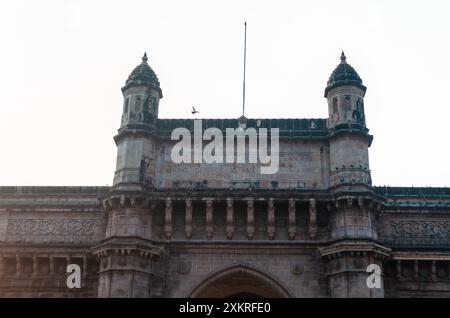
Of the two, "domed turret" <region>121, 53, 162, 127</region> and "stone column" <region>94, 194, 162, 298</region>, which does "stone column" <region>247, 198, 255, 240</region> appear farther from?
"domed turret" <region>121, 53, 162, 127</region>

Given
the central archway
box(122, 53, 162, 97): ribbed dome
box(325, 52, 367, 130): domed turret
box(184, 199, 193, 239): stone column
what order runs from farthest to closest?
box(122, 53, 162, 97): ribbed dome, box(325, 52, 367, 130): domed turret, box(184, 199, 193, 239): stone column, the central archway

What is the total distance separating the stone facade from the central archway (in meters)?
0.05

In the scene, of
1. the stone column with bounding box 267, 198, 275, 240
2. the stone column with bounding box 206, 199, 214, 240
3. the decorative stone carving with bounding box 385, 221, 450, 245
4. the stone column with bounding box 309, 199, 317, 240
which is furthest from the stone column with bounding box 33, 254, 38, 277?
the decorative stone carving with bounding box 385, 221, 450, 245

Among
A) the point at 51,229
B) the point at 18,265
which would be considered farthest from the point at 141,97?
the point at 18,265

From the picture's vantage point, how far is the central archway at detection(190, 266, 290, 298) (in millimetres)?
21438

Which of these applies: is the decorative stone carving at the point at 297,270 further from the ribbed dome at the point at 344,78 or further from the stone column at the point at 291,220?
the ribbed dome at the point at 344,78

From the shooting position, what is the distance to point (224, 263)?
21.7 metres

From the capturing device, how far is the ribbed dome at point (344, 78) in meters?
23.5

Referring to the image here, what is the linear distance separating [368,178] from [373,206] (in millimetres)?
1222

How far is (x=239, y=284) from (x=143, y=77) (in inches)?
367

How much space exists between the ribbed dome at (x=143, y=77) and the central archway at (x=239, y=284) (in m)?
8.20

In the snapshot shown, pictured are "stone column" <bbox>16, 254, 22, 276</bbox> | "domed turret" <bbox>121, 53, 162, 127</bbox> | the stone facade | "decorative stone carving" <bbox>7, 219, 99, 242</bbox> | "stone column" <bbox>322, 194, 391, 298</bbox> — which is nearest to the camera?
"stone column" <bbox>322, 194, 391, 298</bbox>

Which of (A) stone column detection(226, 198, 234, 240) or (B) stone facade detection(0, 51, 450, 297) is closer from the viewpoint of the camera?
(B) stone facade detection(0, 51, 450, 297)
